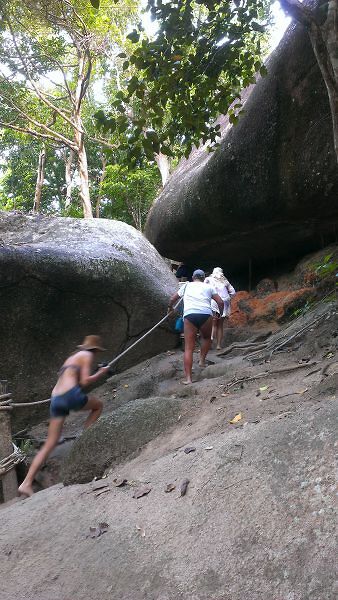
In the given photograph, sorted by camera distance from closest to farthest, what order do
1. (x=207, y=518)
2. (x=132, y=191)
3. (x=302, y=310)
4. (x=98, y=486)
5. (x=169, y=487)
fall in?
(x=207, y=518) < (x=169, y=487) < (x=98, y=486) < (x=302, y=310) < (x=132, y=191)

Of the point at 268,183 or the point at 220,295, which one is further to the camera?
the point at 220,295

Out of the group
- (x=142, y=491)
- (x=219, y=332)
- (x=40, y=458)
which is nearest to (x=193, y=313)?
(x=219, y=332)

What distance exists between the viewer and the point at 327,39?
13.8 ft

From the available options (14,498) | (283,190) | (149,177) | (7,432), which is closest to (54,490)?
(14,498)

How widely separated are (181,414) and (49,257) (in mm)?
3689

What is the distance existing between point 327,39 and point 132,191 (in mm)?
13434

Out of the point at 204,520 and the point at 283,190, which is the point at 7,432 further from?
the point at 283,190

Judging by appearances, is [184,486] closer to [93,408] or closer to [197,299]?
[93,408]

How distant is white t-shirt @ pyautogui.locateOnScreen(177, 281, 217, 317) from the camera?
6496 mm

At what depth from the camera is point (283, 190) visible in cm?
774

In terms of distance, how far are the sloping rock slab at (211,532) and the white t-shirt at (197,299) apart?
2817mm

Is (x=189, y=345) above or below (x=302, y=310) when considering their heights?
above

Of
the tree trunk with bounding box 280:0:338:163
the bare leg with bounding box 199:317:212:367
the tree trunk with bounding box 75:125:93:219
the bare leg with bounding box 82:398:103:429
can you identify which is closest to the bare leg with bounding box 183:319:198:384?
the bare leg with bounding box 199:317:212:367

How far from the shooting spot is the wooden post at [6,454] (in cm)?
528
